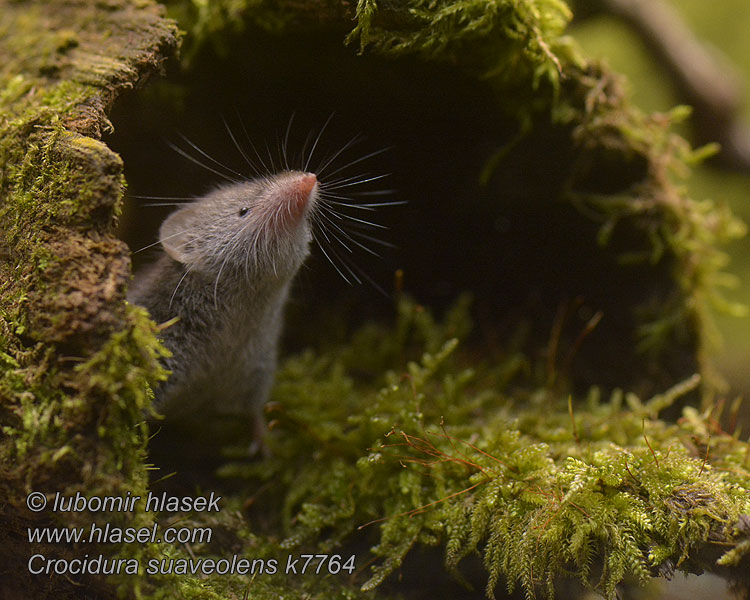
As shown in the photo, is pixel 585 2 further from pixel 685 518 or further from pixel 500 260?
pixel 685 518

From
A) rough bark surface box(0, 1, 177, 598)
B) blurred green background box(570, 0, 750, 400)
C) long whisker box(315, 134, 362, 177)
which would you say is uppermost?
blurred green background box(570, 0, 750, 400)

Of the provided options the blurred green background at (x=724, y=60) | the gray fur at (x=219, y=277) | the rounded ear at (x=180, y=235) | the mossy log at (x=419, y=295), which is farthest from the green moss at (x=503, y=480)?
the blurred green background at (x=724, y=60)

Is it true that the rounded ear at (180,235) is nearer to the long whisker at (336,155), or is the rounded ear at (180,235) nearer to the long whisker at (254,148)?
the long whisker at (254,148)

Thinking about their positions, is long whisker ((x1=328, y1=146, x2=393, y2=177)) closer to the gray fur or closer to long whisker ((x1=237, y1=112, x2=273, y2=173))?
long whisker ((x1=237, y1=112, x2=273, y2=173))

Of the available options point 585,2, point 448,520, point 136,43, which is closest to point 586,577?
point 448,520

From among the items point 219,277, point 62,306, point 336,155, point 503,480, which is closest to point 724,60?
point 336,155

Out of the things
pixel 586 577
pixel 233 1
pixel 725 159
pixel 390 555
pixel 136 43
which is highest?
pixel 725 159

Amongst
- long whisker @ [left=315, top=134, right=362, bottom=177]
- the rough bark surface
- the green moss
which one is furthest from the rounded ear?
the green moss
